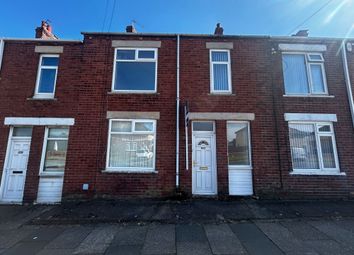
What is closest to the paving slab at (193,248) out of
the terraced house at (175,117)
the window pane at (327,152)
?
the terraced house at (175,117)

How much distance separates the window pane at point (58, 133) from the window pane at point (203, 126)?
5.10m

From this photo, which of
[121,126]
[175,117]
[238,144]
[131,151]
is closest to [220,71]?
[175,117]

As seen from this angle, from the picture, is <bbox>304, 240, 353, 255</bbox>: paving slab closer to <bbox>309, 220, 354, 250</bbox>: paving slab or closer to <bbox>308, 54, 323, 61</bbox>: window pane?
<bbox>309, 220, 354, 250</bbox>: paving slab

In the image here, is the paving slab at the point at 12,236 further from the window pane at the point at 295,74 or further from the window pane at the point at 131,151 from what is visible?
the window pane at the point at 295,74

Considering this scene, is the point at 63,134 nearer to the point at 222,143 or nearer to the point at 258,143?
the point at 222,143

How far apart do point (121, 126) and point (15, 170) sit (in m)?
4.32

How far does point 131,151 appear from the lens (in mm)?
7672

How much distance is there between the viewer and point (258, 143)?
766cm

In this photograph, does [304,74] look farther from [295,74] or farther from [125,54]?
[125,54]

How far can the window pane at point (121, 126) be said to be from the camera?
7.79 m

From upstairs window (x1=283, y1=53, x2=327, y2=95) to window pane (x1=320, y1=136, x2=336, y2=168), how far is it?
75.5 inches

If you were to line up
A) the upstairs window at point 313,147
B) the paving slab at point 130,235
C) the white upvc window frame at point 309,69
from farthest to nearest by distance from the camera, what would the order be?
the white upvc window frame at point 309,69, the upstairs window at point 313,147, the paving slab at point 130,235

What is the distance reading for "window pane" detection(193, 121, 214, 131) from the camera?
7.88 meters

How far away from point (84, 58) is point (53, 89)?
180 centimetres
